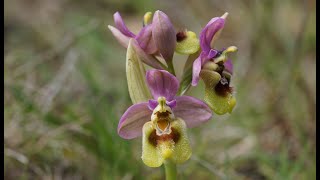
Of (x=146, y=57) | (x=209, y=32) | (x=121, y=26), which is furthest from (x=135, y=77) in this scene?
(x=209, y=32)

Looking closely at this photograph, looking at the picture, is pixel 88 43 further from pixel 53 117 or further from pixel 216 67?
pixel 216 67

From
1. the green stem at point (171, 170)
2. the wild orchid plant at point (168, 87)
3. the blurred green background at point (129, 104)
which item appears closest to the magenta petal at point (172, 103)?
the wild orchid plant at point (168, 87)

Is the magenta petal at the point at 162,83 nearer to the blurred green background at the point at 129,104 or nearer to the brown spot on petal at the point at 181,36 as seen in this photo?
the brown spot on petal at the point at 181,36

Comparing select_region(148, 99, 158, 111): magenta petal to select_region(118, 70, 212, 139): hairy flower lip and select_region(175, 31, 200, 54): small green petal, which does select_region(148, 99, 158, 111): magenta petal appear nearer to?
select_region(118, 70, 212, 139): hairy flower lip

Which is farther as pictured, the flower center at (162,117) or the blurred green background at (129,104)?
the blurred green background at (129,104)

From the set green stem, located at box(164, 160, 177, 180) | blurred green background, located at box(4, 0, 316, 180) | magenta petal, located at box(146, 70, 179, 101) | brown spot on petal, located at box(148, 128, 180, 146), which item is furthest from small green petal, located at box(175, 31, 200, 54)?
blurred green background, located at box(4, 0, 316, 180)

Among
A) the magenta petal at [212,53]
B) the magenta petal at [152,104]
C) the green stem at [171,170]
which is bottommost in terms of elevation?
the green stem at [171,170]

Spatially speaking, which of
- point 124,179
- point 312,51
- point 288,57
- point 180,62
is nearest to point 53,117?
point 124,179
